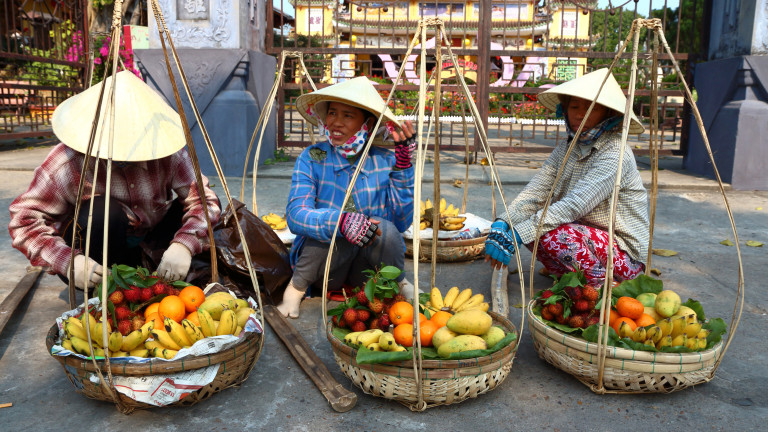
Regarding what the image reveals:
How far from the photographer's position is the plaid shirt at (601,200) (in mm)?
2723

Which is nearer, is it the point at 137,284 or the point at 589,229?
the point at 137,284

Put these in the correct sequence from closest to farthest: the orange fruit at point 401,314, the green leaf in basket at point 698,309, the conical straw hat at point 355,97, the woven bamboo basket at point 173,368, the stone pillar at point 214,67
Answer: the woven bamboo basket at point 173,368 < the orange fruit at point 401,314 < the green leaf in basket at point 698,309 < the conical straw hat at point 355,97 < the stone pillar at point 214,67

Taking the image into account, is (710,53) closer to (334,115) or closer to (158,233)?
(334,115)

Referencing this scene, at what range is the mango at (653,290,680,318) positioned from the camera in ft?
6.98

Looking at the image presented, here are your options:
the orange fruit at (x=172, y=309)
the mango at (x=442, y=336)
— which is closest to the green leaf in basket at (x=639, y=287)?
the mango at (x=442, y=336)

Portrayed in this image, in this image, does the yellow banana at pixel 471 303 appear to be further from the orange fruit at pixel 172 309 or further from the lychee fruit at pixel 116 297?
the lychee fruit at pixel 116 297

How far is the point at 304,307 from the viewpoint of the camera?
2869 mm

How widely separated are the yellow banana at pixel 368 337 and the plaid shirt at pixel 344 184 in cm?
78

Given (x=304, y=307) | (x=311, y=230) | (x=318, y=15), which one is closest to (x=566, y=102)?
(x=311, y=230)

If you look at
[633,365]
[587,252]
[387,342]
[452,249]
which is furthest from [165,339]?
[452,249]

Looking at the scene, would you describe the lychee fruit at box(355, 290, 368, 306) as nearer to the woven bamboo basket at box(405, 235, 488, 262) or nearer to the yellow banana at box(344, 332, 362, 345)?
the yellow banana at box(344, 332, 362, 345)

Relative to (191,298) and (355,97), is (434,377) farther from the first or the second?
(355,97)

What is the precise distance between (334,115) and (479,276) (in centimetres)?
125

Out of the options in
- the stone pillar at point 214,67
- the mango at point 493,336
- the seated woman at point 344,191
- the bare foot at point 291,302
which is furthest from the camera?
the stone pillar at point 214,67
